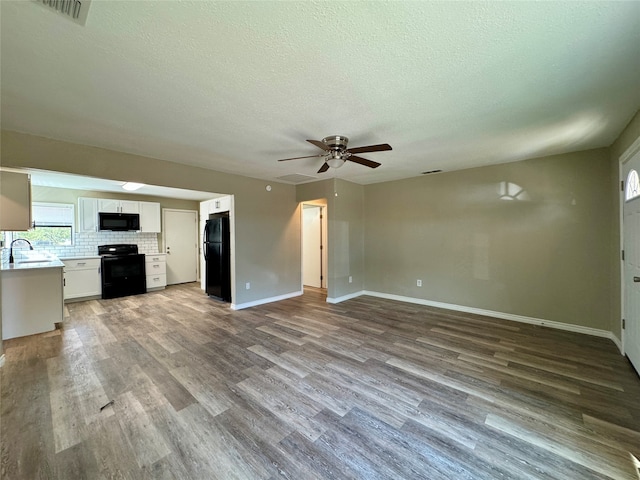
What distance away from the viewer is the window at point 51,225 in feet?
16.6

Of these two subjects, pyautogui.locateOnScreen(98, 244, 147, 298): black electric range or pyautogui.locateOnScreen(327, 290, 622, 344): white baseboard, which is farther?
pyautogui.locateOnScreen(98, 244, 147, 298): black electric range

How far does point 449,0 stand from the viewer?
1188mm

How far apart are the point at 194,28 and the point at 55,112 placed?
6.40ft

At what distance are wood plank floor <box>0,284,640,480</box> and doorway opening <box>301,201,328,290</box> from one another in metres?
3.12

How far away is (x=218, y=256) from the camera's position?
5.18 metres

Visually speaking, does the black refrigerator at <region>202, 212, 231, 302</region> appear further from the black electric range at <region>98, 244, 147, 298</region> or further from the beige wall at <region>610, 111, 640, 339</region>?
the beige wall at <region>610, 111, 640, 339</region>

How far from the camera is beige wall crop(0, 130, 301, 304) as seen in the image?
2.84 m

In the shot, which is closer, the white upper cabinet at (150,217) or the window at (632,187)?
the window at (632,187)

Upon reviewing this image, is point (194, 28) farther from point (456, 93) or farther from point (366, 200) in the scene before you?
point (366, 200)

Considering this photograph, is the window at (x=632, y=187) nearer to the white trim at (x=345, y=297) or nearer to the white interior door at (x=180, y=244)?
the white trim at (x=345, y=297)

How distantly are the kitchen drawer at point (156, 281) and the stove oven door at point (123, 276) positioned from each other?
0.13 m

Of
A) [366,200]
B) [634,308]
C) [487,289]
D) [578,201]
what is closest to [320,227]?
[366,200]

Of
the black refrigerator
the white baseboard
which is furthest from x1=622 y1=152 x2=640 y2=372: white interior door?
the black refrigerator

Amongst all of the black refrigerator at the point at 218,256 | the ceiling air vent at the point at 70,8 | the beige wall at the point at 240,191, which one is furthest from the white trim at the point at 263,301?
the ceiling air vent at the point at 70,8
